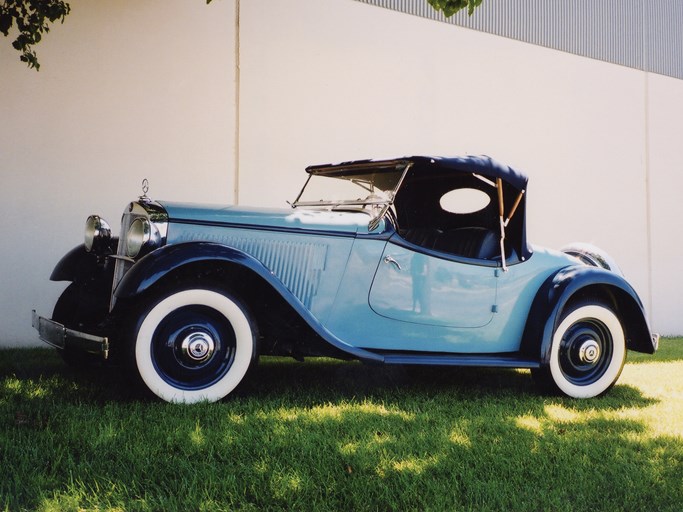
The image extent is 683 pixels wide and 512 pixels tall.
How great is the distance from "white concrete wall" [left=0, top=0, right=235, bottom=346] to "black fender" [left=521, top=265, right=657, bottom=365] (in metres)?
3.58

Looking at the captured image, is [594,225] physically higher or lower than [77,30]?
lower

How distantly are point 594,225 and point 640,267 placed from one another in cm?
104

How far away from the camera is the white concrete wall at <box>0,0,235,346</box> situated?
6.14 m

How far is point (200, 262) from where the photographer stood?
3.72 metres

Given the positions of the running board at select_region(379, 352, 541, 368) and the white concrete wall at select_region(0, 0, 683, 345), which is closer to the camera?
the running board at select_region(379, 352, 541, 368)

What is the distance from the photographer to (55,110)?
627 centimetres

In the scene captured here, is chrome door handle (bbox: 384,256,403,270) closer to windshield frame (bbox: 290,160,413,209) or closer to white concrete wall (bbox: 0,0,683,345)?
windshield frame (bbox: 290,160,413,209)

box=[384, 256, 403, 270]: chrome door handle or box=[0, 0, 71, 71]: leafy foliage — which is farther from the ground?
box=[0, 0, 71, 71]: leafy foliage

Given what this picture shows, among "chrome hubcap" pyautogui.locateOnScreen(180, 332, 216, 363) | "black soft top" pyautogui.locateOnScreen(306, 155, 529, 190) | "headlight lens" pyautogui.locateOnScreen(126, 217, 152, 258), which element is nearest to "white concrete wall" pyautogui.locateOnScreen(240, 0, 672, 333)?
"black soft top" pyautogui.locateOnScreen(306, 155, 529, 190)

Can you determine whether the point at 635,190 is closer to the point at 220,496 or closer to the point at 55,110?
the point at 55,110

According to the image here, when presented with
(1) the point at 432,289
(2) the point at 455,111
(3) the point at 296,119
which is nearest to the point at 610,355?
(1) the point at 432,289

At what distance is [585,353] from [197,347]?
2544 millimetres

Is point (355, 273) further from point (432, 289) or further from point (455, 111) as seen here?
point (455, 111)

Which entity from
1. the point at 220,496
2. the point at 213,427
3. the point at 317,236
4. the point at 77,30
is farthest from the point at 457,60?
the point at 220,496
